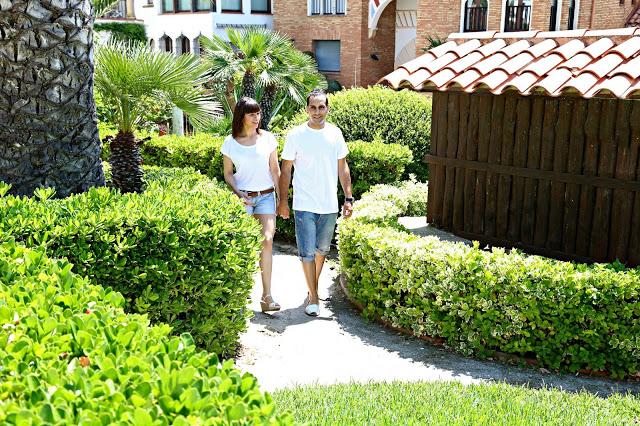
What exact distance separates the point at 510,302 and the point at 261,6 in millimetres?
27391

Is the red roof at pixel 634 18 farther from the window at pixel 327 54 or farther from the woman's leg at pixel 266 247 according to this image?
the woman's leg at pixel 266 247

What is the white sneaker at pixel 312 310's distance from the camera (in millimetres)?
7323

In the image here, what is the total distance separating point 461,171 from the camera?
8438mm

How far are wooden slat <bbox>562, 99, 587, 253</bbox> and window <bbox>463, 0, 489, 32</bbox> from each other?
60.4 ft

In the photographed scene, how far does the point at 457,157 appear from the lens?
845cm

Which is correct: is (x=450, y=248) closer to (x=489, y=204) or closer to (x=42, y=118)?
(x=489, y=204)

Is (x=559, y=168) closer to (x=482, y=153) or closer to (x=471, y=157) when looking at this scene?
(x=482, y=153)

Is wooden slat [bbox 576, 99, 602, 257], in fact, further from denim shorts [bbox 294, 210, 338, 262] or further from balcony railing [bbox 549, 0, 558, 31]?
balcony railing [bbox 549, 0, 558, 31]

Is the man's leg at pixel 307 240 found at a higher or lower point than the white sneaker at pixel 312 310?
higher

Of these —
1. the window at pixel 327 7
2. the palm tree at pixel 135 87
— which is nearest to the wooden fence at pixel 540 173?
the palm tree at pixel 135 87

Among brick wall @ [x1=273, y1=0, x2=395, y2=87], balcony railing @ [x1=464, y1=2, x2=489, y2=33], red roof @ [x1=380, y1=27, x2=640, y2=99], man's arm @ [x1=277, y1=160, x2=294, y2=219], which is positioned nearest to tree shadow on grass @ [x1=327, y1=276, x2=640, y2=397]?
man's arm @ [x1=277, y1=160, x2=294, y2=219]

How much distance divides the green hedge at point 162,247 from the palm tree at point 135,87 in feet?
8.46

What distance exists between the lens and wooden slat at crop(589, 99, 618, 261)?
699 cm

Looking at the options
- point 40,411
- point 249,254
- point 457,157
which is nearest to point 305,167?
point 249,254
